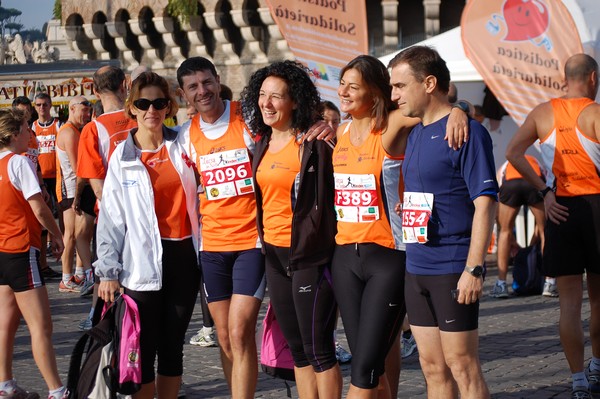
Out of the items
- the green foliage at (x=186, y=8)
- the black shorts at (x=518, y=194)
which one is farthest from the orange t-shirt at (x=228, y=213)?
the green foliage at (x=186, y=8)

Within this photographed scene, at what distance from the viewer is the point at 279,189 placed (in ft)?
18.7

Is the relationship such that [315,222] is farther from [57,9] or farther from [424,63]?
[57,9]

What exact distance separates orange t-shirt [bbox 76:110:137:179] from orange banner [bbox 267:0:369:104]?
4.73m

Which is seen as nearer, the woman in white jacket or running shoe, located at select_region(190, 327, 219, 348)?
the woman in white jacket

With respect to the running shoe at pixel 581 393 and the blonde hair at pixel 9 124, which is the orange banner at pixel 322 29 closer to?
the blonde hair at pixel 9 124

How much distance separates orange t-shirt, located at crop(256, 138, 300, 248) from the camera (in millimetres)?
5680

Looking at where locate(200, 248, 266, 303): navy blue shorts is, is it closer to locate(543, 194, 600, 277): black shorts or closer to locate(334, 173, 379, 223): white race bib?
locate(334, 173, 379, 223): white race bib

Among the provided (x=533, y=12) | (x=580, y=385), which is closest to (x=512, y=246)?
(x=533, y=12)

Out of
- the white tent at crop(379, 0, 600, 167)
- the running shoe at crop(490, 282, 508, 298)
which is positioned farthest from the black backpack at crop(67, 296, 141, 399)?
the running shoe at crop(490, 282, 508, 298)

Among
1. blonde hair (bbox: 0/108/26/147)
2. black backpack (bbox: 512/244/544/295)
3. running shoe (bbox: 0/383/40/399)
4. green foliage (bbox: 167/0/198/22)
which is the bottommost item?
black backpack (bbox: 512/244/544/295)

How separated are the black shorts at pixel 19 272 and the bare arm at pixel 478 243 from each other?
3.15 metres

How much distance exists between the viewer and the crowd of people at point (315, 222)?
5020mm

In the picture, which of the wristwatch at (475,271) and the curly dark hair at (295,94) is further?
the curly dark hair at (295,94)

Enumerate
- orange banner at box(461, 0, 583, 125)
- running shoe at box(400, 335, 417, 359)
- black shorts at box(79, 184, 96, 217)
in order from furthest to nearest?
orange banner at box(461, 0, 583, 125), black shorts at box(79, 184, 96, 217), running shoe at box(400, 335, 417, 359)
